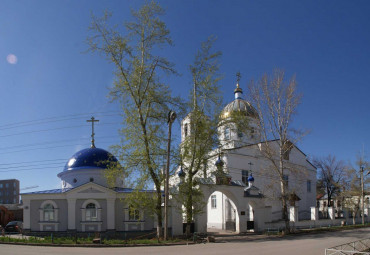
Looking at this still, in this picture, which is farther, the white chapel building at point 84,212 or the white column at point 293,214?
the white column at point 293,214

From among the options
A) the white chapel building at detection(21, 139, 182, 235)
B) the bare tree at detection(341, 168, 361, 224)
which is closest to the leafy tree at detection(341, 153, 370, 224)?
the bare tree at detection(341, 168, 361, 224)

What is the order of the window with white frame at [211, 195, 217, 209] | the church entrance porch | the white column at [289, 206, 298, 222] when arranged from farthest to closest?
the window with white frame at [211, 195, 217, 209] → the white column at [289, 206, 298, 222] → the church entrance porch

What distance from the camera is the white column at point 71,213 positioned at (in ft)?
76.9

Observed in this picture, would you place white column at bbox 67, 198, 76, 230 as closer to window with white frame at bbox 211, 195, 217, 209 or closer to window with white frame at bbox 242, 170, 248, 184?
window with white frame at bbox 211, 195, 217, 209

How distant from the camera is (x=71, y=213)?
77.4 ft

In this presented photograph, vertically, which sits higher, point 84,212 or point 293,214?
point 84,212

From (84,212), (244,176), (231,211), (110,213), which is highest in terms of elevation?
(244,176)

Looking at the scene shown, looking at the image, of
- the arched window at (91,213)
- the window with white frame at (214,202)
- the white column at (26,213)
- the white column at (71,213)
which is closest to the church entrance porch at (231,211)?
the window with white frame at (214,202)

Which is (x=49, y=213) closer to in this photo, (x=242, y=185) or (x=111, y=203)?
(x=111, y=203)

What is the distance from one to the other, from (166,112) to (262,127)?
28.4 feet

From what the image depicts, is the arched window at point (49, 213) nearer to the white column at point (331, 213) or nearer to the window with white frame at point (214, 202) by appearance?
the window with white frame at point (214, 202)

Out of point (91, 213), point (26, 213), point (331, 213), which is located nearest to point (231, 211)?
point (331, 213)

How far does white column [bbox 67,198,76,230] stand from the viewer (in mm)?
23453

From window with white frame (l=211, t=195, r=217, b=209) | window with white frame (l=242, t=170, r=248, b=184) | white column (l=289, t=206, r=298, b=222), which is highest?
window with white frame (l=242, t=170, r=248, b=184)
